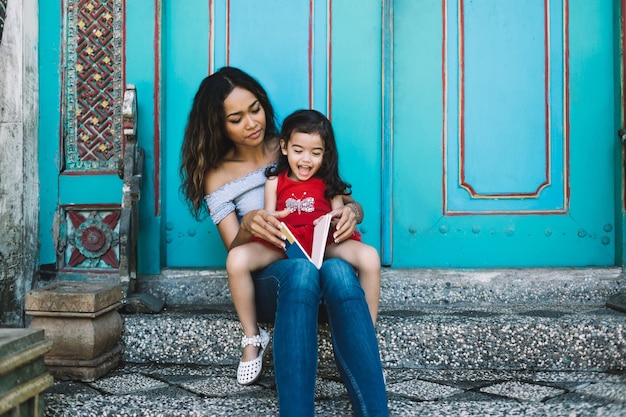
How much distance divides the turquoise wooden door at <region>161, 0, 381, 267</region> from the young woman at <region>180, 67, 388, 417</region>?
337 millimetres

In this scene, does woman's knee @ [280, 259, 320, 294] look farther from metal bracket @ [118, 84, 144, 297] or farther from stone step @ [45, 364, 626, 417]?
metal bracket @ [118, 84, 144, 297]

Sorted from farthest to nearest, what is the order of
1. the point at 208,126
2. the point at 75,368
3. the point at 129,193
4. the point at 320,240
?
1. the point at 129,193
2. the point at 208,126
3. the point at 75,368
4. the point at 320,240

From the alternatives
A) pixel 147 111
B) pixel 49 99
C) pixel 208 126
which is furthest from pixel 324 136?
pixel 49 99

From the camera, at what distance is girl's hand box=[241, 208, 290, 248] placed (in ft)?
6.40

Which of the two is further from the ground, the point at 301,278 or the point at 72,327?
the point at 301,278

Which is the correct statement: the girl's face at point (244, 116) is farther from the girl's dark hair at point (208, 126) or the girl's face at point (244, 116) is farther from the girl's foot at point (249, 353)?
the girl's foot at point (249, 353)

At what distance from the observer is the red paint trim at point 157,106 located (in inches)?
103

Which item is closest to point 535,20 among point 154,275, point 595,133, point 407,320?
point 595,133

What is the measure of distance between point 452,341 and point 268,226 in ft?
2.67

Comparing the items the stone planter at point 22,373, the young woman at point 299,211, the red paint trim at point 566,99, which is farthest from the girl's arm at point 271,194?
the red paint trim at point 566,99

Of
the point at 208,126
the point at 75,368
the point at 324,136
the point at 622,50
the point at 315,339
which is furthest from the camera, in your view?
the point at 622,50

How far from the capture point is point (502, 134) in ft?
8.73

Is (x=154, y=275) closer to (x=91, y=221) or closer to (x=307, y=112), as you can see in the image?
(x=91, y=221)

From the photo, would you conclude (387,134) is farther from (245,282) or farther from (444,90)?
(245,282)
